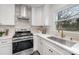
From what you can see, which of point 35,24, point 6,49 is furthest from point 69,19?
point 6,49

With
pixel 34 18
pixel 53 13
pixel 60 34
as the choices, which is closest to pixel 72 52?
pixel 60 34

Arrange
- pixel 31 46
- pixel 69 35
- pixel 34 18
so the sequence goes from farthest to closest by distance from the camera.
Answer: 1. pixel 31 46
2. pixel 34 18
3. pixel 69 35

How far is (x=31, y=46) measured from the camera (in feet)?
6.76

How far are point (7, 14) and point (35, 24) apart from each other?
58 centimetres

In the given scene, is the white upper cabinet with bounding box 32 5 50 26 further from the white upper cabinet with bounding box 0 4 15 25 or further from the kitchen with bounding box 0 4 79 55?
the white upper cabinet with bounding box 0 4 15 25

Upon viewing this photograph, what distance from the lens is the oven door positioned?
5.75 feet

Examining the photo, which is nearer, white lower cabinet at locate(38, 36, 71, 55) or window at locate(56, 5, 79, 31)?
white lower cabinet at locate(38, 36, 71, 55)

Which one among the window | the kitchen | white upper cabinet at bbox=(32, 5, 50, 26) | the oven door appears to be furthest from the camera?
the oven door

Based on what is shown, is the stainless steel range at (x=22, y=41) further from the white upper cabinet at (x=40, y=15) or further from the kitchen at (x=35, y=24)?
the white upper cabinet at (x=40, y=15)

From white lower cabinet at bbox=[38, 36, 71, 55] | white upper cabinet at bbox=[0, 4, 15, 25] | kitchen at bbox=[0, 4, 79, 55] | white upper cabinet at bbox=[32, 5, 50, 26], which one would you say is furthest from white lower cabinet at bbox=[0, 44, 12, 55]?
white upper cabinet at bbox=[32, 5, 50, 26]

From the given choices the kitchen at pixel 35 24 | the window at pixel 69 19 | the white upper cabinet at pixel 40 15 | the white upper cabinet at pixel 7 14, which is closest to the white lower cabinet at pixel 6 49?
the kitchen at pixel 35 24

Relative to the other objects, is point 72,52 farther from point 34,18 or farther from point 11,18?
point 11,18

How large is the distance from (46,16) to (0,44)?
3.15ft

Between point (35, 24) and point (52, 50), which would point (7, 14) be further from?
point (52, 50)
